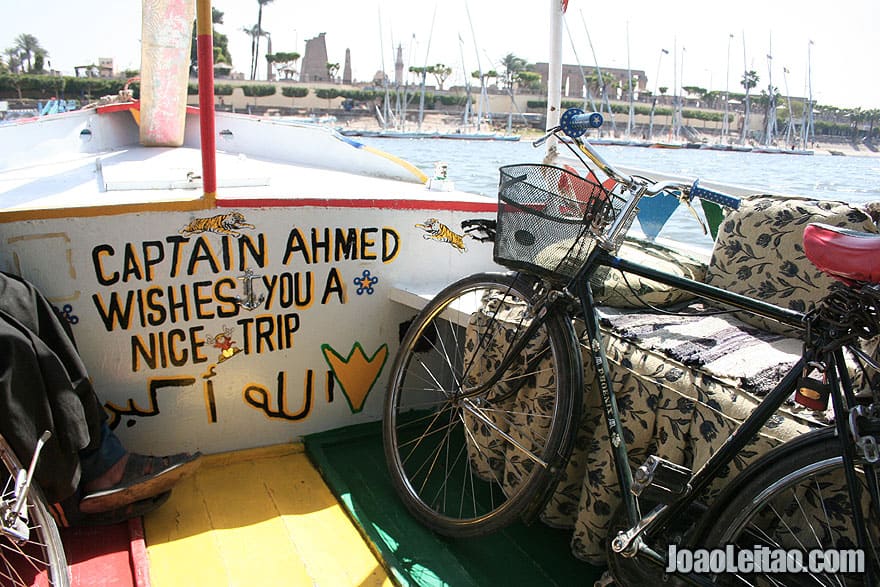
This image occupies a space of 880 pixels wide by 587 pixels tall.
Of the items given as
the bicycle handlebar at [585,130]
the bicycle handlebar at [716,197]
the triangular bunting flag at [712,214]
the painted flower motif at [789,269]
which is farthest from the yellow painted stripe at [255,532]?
the triangular bunting flag at [712,214]

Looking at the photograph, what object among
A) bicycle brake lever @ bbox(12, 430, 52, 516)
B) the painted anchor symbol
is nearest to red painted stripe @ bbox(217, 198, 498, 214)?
the painted anchor symbol

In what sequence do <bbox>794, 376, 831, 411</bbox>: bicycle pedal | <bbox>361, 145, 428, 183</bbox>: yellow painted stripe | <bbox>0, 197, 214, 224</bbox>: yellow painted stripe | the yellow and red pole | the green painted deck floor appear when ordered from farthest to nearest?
<bbox>361, 145, 428, 183</bbox>: yellow painted stripe
the yellow and red pole
<bbox>0, 197, 214, 224</bbox>: yellow painted stripe
the green painted deck floor
<bbox>794, 376, 831, 411</bbox>: bicycle pedal

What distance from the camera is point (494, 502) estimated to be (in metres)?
2.56

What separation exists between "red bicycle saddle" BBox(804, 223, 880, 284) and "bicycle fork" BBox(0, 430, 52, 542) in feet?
6.46

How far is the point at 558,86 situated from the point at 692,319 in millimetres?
1779

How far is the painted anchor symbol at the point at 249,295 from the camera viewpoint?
2617 millimetres

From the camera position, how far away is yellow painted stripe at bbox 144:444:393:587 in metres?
2.14

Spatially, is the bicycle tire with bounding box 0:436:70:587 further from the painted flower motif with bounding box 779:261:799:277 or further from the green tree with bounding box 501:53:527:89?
the green tree with bounding box 501:53:527:89

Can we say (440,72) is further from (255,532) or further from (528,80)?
(255,532)

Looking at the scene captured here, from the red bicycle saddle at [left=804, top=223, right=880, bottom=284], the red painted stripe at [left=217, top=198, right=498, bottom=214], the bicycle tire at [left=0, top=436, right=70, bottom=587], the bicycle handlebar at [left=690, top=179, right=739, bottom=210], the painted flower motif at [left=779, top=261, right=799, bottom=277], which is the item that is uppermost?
the bicycle handlebar at [left=690, top=179, right=739, bottom=210]

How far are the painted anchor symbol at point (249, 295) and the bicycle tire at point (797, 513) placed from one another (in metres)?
1.79

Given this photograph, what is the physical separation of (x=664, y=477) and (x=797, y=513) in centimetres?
30

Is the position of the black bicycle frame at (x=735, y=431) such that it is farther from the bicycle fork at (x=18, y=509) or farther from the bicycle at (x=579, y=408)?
the bicycle fork at (x=18, y=509)

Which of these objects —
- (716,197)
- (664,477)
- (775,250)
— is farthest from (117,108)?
(664,477)
